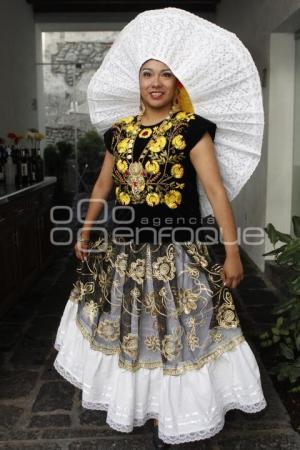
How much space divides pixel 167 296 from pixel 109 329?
0.83 ft

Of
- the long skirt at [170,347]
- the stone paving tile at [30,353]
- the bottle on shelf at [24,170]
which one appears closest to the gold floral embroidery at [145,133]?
the long skirt at [170,347]

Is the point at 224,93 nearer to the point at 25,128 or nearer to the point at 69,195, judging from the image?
the point at 25,128

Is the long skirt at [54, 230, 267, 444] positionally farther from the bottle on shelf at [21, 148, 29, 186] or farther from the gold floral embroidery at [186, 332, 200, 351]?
the bottle on shelf at [21, 148, 29, 186]

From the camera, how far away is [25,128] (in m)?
5.78

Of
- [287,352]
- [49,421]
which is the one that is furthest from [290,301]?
[49,421]

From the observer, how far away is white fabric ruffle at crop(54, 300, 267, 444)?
1708 millimetres

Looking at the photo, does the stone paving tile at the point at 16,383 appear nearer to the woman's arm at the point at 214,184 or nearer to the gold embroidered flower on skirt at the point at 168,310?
the gold embroidered flower on skirt at the point at 168,310

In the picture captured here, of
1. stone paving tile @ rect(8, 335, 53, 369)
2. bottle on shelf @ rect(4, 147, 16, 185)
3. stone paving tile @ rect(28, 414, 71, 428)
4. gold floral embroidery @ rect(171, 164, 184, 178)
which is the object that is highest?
bottle on shelf @ rect(4, 147, 16, 185)

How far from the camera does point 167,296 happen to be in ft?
5.73

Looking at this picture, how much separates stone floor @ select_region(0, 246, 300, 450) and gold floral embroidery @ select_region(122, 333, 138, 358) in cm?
44

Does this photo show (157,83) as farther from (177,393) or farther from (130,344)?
(177,393)

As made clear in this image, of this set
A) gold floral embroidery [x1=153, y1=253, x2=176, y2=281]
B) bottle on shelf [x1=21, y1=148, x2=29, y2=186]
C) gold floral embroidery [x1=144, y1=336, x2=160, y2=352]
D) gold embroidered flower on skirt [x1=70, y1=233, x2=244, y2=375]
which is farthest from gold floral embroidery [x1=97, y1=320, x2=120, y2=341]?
bottle on shelf [x1=21, y1=148, x2=29, y2=186]

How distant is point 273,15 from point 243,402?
2.94 m

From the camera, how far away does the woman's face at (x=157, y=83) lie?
1690mm
